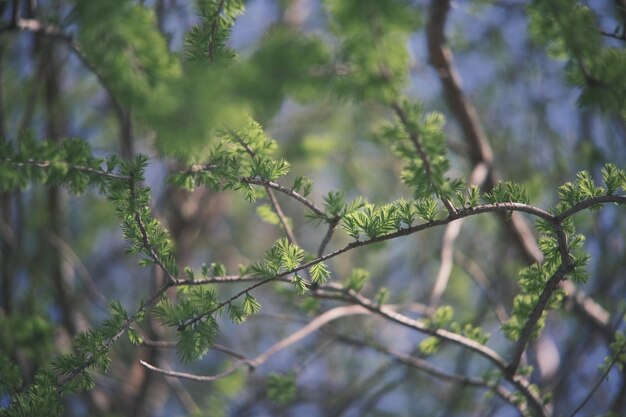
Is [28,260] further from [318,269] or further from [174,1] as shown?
[318,269]

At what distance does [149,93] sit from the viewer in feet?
1.92

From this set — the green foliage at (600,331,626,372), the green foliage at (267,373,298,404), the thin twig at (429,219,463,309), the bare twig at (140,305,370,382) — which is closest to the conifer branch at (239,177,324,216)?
the bare twig at (140,305,370,382)

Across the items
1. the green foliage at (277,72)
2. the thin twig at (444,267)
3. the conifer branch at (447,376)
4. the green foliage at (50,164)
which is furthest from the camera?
the thin twig at (444,267)

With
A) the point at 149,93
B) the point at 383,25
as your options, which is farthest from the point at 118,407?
the point at 383,25

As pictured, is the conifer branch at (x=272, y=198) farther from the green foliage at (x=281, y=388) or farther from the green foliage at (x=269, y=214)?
the green foliage at (x=281, y=388)

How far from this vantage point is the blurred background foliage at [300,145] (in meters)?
0.60

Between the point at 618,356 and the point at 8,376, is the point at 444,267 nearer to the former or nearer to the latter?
the point at 618,356

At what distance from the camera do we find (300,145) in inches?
79.7

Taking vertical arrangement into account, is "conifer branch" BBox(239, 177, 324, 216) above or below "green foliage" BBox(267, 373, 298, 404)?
above

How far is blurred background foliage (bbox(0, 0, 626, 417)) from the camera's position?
1.97 ft

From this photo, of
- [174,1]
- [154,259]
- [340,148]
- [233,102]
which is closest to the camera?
[233,102]

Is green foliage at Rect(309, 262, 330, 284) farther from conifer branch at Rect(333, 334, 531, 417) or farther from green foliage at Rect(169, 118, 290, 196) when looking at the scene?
conifer branch at Rect(333, 334, 531, 417)

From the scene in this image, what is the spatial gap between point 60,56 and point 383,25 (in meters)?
1.61

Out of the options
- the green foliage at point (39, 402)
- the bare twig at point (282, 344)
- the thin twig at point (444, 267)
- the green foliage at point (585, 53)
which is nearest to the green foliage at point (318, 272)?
the bare twig at point (282, 344)
